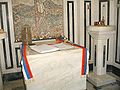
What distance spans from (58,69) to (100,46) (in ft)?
3.88

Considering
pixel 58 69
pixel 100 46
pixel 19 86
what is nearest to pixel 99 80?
pixel 100 46

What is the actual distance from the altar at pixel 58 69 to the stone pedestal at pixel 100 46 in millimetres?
702

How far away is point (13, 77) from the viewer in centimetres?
336

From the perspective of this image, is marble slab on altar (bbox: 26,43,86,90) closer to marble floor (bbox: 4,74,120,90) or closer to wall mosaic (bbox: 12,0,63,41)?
marble floor (bbox: 4,74,120,90)

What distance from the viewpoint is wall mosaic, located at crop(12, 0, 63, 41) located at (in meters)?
3.15

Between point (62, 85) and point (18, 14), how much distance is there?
163 centimetres

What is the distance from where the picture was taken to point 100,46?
314 cm

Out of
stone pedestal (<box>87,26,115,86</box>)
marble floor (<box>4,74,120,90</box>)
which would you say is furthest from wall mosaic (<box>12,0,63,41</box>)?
marble floor (<box>4,74,120,90</box>)

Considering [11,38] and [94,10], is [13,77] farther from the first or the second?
[94,10]

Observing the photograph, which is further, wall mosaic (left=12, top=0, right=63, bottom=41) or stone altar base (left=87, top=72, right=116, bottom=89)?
wall mosaic (left=12, top=0, right=63, bottom=41)

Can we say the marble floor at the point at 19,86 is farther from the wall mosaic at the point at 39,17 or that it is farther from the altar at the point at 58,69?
the wall mosaic at the point at 39,17

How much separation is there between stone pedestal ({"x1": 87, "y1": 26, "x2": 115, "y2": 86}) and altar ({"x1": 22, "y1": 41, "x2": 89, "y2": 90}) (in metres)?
0.70

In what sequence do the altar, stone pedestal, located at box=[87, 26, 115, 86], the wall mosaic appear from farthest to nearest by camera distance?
the wall mosaic, stone pedestal, located at box=[87, 26, 115, 86], the altar

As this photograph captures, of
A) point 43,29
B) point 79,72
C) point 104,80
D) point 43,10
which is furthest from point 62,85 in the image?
point 43,10
